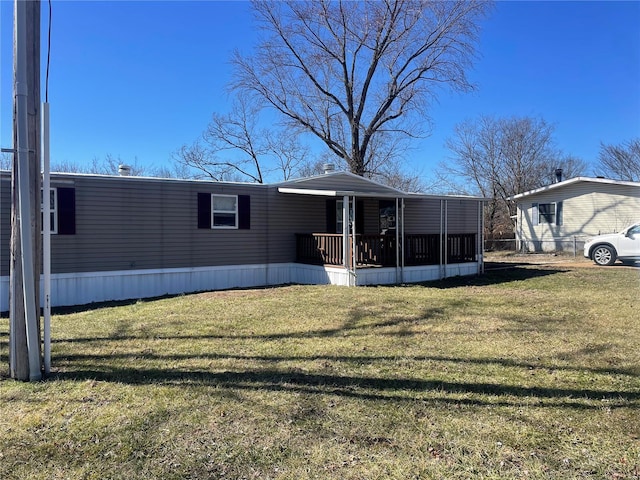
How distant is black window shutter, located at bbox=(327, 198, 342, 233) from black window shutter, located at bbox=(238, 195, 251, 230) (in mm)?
2503

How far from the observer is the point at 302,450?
2809mm

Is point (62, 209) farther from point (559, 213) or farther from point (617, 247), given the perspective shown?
point (559, 213)

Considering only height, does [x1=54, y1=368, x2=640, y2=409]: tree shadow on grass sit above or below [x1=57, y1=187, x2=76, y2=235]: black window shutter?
below

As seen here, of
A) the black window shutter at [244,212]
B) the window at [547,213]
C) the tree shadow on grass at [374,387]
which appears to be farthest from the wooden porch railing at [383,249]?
the window at [547,213]

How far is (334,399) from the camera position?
3596 millimetres

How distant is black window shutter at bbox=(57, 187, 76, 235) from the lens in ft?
31.2

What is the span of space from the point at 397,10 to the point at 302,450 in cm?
2175

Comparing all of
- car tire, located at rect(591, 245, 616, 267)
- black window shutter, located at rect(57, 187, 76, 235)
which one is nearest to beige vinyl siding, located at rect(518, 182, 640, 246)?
car tire, located at rect(591, 245, 616, 267)

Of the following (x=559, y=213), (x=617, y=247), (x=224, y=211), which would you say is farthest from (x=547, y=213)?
(x=224, y=211)

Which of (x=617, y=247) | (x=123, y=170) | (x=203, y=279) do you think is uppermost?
(x=123, y=170)

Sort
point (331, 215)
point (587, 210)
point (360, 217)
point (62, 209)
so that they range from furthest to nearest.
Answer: point (587, 210)
point (360, 217)
point (331, 215)
point (62, 209)

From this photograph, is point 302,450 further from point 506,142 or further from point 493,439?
point 506,142

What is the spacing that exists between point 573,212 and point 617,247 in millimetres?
6872

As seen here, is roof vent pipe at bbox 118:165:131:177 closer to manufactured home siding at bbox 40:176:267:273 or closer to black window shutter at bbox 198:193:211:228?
manufactured home siding at bbox 40:176:267:273
